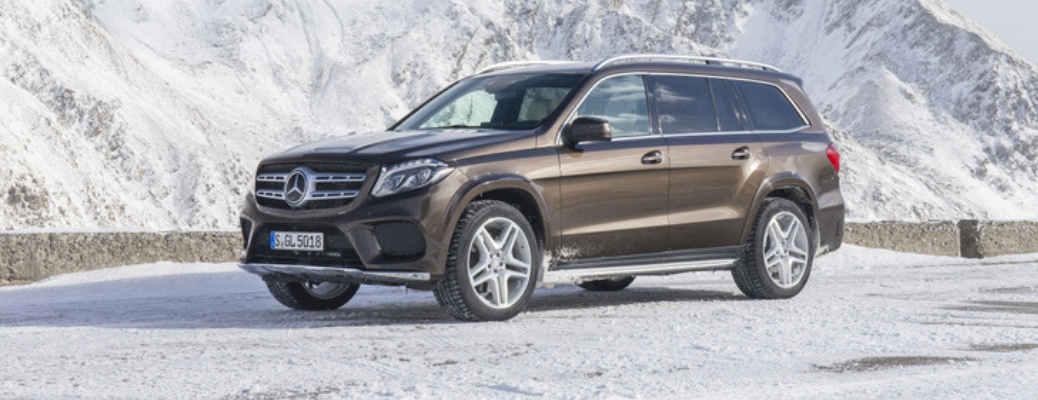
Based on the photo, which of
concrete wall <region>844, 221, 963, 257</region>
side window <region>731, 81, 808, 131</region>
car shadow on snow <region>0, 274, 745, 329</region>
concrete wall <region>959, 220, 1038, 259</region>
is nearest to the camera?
car shadow on snow <region>0, 274, 745, 329</region>

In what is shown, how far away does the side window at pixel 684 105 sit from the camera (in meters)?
8.30

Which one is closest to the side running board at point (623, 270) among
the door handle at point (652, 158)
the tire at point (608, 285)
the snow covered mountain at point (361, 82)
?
the door handle at point (652, 158)

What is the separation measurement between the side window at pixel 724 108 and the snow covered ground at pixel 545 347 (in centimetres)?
126

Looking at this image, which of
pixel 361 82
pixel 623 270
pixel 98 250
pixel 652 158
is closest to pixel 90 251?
pixel 98 250

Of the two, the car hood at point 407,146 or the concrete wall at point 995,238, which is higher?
the car hood at point 407,146

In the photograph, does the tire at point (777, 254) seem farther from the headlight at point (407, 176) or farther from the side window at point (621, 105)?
the headlight at point (407, 176)

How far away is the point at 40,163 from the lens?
3888cm

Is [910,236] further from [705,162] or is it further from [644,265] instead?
[644,265]

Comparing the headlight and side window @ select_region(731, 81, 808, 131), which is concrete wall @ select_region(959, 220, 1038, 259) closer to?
side window @ select_region(731, 81, 808, 131)

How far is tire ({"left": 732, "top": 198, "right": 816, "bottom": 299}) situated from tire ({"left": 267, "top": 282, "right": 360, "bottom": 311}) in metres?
2.86

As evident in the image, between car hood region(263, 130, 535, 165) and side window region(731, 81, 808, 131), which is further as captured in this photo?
side window region(731, 81, 808, 131)

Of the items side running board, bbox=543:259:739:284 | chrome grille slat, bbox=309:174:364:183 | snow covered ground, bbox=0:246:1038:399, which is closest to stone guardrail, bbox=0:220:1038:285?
snow covered ground, bbox=0:246:1038:399

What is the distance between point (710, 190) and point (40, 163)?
34.8m

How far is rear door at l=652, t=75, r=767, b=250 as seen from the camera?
818 centimetres
